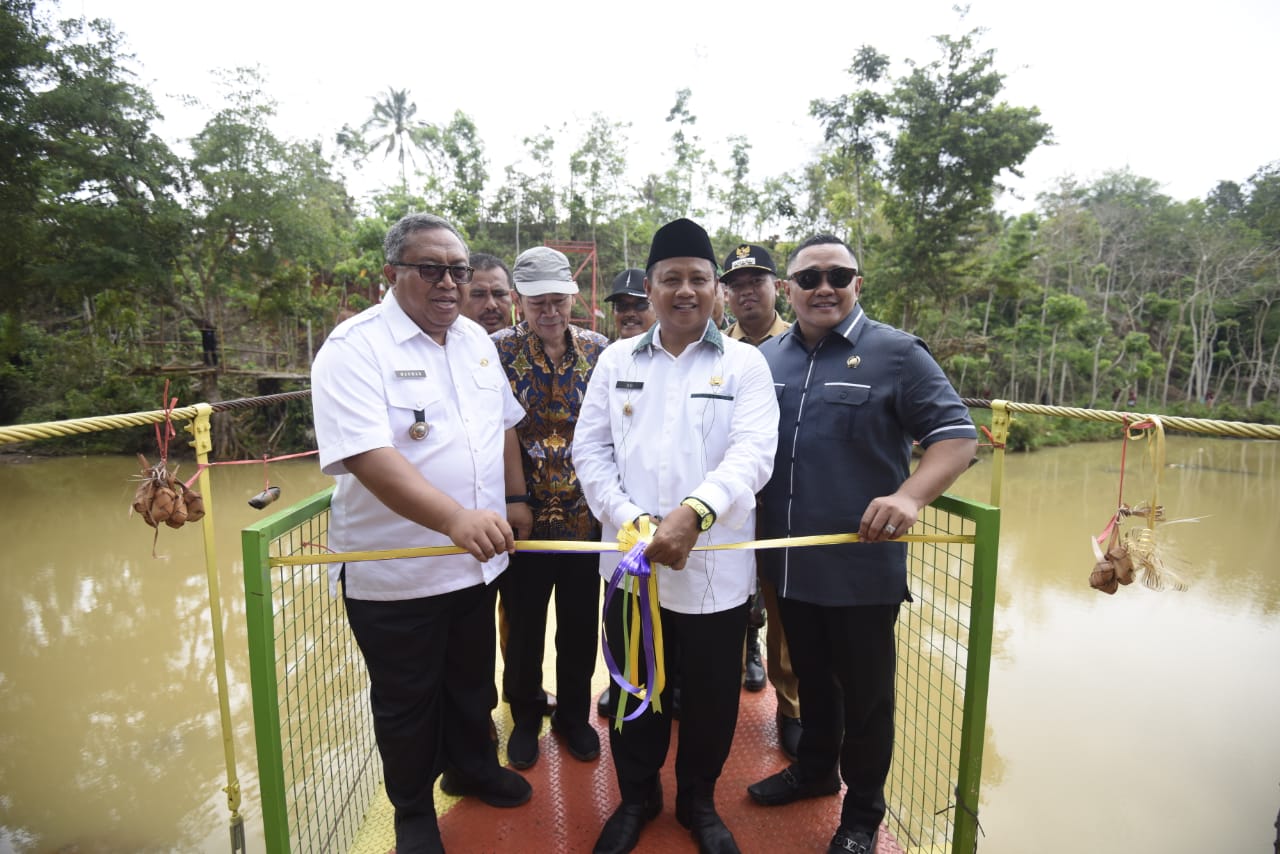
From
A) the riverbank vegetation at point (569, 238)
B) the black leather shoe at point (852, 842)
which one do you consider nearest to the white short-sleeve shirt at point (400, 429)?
the black leather shoe at point (852, 842)

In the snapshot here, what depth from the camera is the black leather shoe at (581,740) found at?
2385 mm

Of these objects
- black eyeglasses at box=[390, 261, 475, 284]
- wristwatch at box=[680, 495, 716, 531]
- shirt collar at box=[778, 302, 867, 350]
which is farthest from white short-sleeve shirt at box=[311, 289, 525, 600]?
shirt collar at box=[778, 302, 867, 350]

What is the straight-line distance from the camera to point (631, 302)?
3438 millimetres

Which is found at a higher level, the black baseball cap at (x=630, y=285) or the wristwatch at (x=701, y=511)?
the black baseball cap at (x=630, y=285)

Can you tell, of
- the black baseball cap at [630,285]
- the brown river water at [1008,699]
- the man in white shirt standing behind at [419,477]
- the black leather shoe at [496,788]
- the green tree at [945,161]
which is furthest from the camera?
the green tree at [945,161]

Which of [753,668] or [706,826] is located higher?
[706,826]

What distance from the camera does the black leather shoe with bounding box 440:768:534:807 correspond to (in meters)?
2.14

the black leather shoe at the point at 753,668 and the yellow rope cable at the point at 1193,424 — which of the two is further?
the black leather shoe at the point at 753,668

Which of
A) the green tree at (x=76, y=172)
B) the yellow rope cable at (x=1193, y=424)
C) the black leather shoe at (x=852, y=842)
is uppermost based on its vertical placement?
the green tree at (x=76, y=172)

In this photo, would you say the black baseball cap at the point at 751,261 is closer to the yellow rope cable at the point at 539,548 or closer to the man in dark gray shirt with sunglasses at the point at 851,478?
the man in dark gray shirt with sunglasses at the point at 851,478

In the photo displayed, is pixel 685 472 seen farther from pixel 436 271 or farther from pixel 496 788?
pixel 496 788

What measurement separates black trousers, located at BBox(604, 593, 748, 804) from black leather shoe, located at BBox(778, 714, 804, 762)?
65cm

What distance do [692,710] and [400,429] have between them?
3.75 ft

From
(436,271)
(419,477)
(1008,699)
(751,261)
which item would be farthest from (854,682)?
(1008,699)
